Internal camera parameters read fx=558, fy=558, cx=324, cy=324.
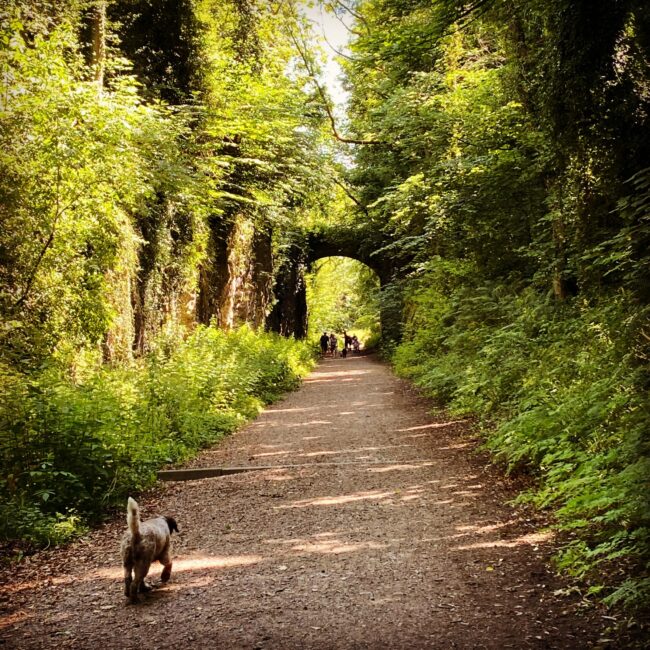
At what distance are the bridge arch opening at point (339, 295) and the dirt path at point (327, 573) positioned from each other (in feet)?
91.0

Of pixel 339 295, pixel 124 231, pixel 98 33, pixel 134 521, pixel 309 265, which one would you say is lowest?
pixel 134 521

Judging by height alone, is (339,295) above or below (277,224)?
below

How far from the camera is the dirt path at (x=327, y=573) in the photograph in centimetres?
367

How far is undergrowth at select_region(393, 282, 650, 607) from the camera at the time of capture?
4035 millimetres

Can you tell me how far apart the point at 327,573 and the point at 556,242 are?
718 cm

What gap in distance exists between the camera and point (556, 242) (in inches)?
375

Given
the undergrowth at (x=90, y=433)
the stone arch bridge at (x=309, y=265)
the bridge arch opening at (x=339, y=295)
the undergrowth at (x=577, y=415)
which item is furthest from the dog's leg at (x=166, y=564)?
the bridge arch opening at (x=339, y=295)

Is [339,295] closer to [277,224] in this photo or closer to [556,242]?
[277,224]

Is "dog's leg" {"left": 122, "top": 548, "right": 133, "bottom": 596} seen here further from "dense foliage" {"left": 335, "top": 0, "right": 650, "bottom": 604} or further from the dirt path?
"dense foliage" {"left": 335, "top": 0, "right": 650, "bottom": 604}

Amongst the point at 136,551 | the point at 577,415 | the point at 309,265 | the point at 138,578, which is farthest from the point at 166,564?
the point at 309,265

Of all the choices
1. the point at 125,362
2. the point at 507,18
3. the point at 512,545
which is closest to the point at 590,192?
the point at 507,18

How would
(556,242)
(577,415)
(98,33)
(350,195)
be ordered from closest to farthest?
1. (577,415)
2. (556,242)
3. (98,33)
4. (350,195)

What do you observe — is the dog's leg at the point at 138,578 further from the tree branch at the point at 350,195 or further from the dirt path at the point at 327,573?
the tree branch at the point at 350,195

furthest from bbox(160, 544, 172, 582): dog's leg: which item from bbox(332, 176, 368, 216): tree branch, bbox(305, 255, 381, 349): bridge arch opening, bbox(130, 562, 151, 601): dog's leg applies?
bbox(305, 255, 381, 349): bridge arch opening
